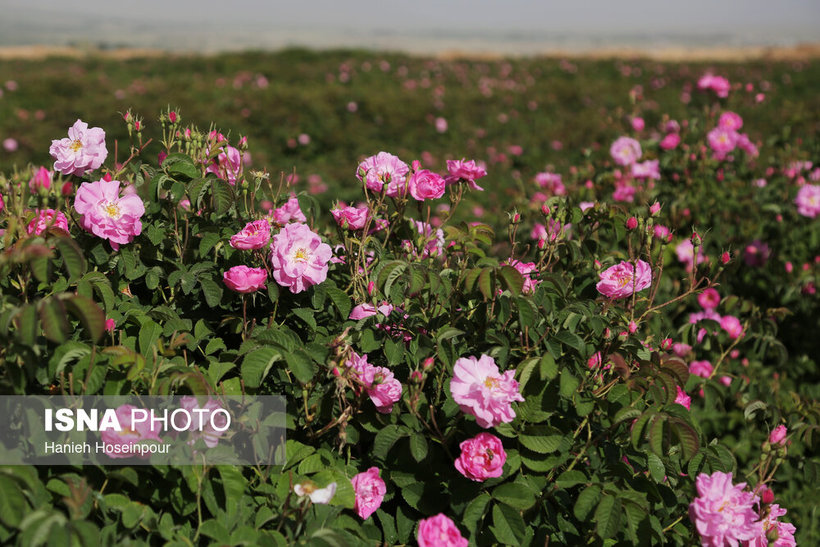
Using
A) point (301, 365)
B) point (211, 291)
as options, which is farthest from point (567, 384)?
point (211, 291)

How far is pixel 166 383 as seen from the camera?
110cm

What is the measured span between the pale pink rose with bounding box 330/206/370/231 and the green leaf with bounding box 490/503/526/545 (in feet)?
2.42

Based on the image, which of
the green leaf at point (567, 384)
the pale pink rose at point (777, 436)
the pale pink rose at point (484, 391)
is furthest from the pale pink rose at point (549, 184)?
A: the pale pink rose at point (484, 391)

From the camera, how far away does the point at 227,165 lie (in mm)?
1736

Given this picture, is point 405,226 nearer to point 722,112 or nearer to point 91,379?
point 91,379

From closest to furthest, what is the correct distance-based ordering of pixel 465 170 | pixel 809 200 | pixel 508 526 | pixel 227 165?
pixel 508 526
pixel 465 170
pixel 227 165
pixel 809 200

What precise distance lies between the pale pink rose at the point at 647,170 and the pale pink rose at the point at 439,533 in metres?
2.48

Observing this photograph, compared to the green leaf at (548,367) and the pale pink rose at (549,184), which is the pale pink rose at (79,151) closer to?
the green leaf at (548,367)

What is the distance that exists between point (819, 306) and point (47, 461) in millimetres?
3286

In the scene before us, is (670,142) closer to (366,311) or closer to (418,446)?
(366,311)

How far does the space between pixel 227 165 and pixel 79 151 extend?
0.40 metres

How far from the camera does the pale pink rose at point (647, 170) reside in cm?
321

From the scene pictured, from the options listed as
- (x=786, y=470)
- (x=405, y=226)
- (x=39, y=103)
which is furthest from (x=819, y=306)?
(x=39, y=103)

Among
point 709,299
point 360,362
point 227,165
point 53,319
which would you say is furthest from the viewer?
point 709,299
